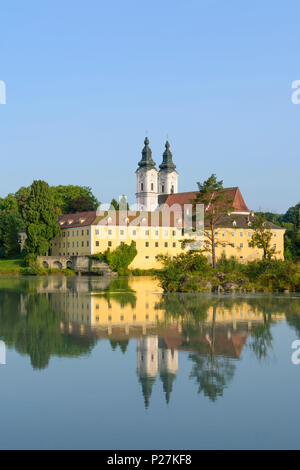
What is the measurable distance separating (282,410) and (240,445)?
184 cm

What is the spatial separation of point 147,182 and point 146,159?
12.7 feet

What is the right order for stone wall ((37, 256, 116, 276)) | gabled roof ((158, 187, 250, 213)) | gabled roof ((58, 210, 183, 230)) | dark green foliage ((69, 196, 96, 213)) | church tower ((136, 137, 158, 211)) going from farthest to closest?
church tower ((136, 137, 158, 211)), dark green foliage ((69, 196, 96, 213)), gabled roof ((158, 187, 250, 213)), gabled roof ((58, 210, 183, 230)), stone wall ((37, 256, 116, 276))

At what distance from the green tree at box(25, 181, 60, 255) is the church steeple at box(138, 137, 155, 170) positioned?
27.7 metres

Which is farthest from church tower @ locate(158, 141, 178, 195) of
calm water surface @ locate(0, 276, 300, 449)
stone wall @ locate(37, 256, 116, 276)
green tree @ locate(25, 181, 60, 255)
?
calm water surface @ locate(0, 276, 300, 449)

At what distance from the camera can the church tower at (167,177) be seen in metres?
95.4

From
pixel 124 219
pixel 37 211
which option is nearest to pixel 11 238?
pixel 37 211

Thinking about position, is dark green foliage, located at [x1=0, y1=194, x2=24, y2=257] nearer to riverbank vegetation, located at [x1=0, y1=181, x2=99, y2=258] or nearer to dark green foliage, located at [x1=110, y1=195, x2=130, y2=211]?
riverbank vegetation, located at [x1=0, y1=181, x2=99, y2=258]

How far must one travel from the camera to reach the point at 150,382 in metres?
11.5

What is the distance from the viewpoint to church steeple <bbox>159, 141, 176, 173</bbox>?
96188mm

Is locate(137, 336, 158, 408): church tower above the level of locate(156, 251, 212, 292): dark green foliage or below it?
below

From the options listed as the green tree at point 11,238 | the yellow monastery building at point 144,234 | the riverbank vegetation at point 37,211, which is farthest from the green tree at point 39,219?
the green tree at point 11,238

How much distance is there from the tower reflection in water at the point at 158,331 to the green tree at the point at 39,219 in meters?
38.8

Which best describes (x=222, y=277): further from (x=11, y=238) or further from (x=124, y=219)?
(x=11, y=238)

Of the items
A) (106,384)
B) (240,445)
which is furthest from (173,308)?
(240,445)
